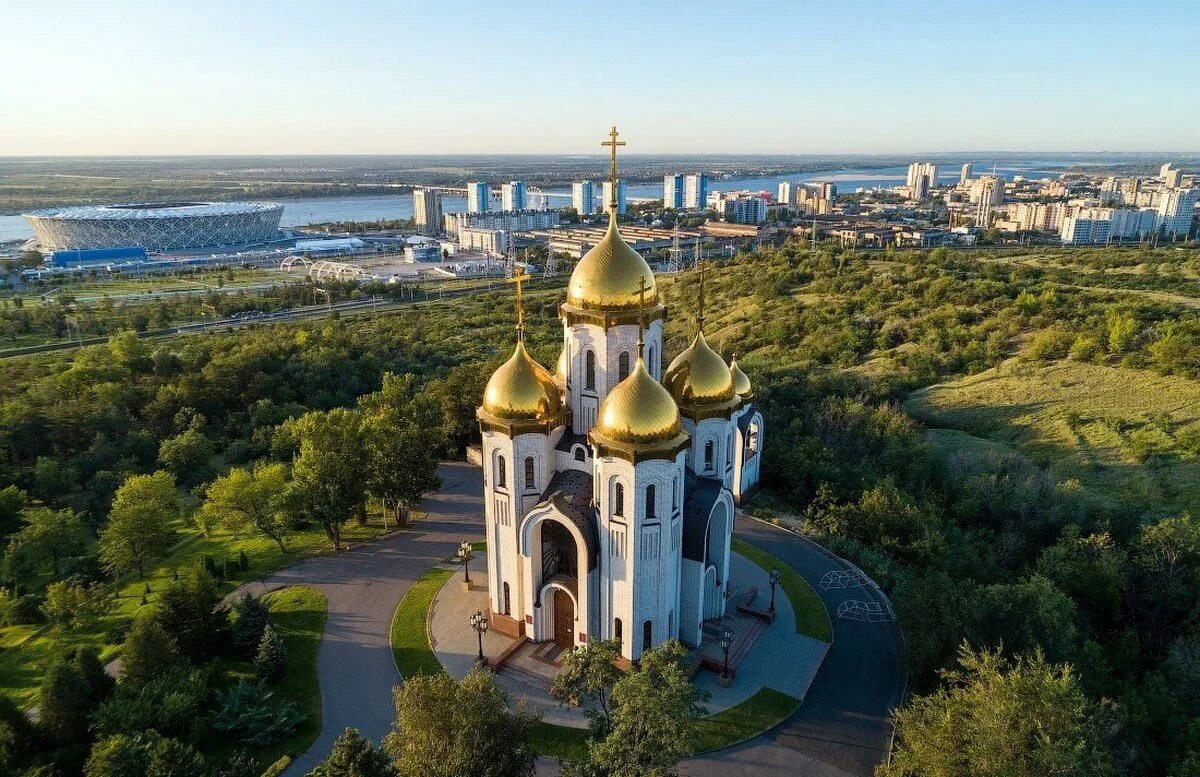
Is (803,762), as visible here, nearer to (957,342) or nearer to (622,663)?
(622,663)

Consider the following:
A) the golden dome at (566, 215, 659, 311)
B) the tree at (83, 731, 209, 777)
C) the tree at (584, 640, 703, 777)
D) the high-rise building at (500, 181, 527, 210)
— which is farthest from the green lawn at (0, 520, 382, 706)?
the high-rise building at (500, 181, 527, 210)

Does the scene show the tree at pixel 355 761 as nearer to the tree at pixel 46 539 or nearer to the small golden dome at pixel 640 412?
the small golden dome at pixel 640 412

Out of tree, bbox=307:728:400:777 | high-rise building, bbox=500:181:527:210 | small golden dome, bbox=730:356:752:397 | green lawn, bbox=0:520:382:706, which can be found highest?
high-rise building, bbox=500:181:527:210

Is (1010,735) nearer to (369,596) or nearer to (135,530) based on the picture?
(369,596)

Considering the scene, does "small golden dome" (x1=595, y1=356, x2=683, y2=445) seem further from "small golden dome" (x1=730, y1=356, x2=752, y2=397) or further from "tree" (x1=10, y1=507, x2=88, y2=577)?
"tree" (x1=10, y1=507, x2=88, y2=577)

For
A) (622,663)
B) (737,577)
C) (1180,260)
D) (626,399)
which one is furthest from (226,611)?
(1180,260)

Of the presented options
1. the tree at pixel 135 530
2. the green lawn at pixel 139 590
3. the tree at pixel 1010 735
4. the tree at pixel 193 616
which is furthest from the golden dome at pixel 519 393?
the tree at pixel 135 530

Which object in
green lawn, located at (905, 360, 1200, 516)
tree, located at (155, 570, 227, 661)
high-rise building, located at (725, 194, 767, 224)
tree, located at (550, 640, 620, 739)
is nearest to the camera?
tree, located at (550, 640, 620, 739)
